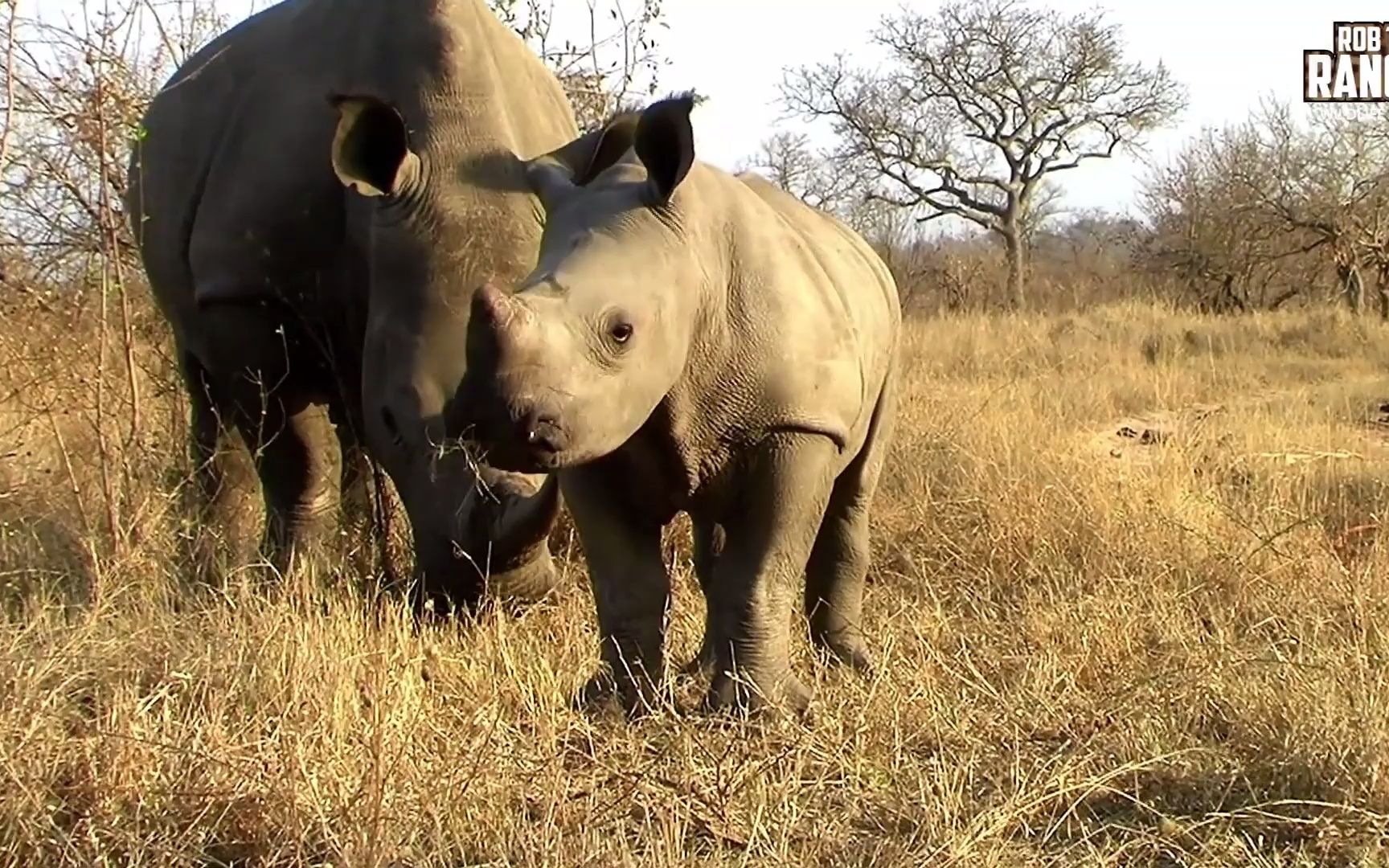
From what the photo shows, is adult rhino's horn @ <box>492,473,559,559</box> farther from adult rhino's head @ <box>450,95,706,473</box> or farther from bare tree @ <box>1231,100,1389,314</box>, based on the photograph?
bare tree @ <box>1231,100,1389,314</box>

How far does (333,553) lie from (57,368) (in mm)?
1567

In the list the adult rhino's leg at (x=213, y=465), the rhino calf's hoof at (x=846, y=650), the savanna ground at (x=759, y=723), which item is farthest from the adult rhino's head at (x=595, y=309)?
the adult rhino's leg at (x=213, y=465)

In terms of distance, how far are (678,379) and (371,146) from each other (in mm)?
1456

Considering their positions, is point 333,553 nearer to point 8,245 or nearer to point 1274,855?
point 8,245

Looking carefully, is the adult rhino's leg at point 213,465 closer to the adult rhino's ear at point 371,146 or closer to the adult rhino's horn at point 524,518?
the adult rhino's ear at point 371,146

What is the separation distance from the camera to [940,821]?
2.98m

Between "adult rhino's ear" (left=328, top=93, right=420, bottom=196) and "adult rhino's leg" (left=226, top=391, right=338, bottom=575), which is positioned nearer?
"adult rhino's ear" (left=328, top=93, right=420, bottom=196)

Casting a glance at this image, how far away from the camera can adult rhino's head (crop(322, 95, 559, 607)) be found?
165 inches

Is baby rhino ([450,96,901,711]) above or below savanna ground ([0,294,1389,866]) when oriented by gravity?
above

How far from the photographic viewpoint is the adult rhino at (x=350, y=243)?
4277 mm

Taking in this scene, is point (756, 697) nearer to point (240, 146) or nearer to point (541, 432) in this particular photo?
point (541, 432)

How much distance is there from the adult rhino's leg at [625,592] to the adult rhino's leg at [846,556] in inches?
28.7

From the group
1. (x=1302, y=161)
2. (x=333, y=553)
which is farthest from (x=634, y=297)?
(x=1302, y=161)

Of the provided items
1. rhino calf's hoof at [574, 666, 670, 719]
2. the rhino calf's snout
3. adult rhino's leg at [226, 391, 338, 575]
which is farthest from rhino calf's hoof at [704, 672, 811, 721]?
adult rhino's leg at [226, 391, 338, 575]
